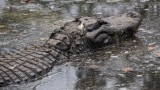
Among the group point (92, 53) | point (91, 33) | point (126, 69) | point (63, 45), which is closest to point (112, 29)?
point (91, 33)

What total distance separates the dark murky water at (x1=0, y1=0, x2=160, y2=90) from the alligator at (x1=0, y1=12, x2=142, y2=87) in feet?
0.46

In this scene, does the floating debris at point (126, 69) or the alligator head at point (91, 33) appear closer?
the floating debris at point (126, 69)

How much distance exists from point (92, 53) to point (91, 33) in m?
0.39

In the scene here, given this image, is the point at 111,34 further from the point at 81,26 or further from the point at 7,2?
the point at 7,2

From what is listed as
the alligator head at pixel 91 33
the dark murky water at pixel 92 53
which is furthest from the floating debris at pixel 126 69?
the alligator head at pixel 91 33

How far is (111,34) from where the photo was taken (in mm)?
8312

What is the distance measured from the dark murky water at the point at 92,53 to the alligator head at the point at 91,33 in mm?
184

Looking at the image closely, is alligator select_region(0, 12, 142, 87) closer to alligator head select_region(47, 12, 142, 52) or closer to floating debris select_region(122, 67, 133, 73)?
alligator head select_region(47, 12, 142, 52)

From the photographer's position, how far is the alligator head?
7.77m

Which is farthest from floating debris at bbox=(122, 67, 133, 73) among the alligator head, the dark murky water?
the alligator head

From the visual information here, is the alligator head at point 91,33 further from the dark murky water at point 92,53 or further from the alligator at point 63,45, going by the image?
the dark murky water at point 92,53

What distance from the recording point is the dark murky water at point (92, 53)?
21.7 ft

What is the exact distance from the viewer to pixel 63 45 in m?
7.63

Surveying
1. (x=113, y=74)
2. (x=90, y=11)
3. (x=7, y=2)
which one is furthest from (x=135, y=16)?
(x=7, y=2)
